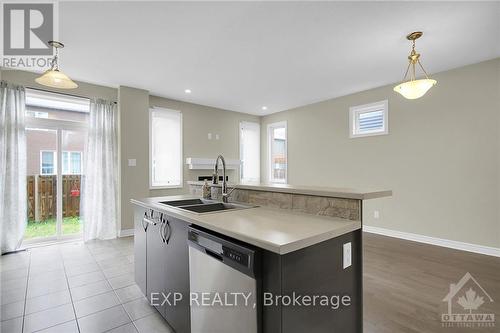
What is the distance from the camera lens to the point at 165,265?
1800 mm

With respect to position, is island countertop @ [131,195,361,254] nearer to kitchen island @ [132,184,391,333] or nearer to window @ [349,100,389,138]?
kitchen island @ [132,184,391,333]

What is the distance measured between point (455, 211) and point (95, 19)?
5394 mm

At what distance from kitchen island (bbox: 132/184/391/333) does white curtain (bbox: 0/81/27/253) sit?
9.53 feet

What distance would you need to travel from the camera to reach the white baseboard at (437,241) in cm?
335

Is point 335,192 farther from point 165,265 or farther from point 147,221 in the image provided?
point 147,221

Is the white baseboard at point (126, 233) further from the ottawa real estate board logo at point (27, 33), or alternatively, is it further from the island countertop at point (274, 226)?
the island countertop at point (274, 226)

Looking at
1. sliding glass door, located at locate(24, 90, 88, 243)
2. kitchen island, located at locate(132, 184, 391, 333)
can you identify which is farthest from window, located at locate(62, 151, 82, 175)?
kitchen island, located at locate(132, 184, 391, 333)

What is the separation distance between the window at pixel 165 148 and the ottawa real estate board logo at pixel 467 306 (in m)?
4.76

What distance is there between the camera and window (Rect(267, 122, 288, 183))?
6.66m

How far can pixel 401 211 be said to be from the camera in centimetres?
421

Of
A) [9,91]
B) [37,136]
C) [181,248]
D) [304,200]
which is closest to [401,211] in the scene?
[304,200]

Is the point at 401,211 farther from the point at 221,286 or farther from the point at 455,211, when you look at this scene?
the point at 221,286

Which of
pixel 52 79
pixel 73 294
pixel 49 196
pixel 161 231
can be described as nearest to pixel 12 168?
pixel 49 196

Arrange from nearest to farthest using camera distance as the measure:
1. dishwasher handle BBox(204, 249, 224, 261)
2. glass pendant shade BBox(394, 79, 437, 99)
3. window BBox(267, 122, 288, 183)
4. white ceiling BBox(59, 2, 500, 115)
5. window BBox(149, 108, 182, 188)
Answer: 1. dishwasher handle BBox(204, 249, 224, 261)
2. white ceiling BBox(59, 2, 500, 115)
3. glass pendant shade BBox(394, 79, 437, 99)
4. window BBox(149, 108, 182, 188)
5. window BBox(267, 122, 288, 183)
